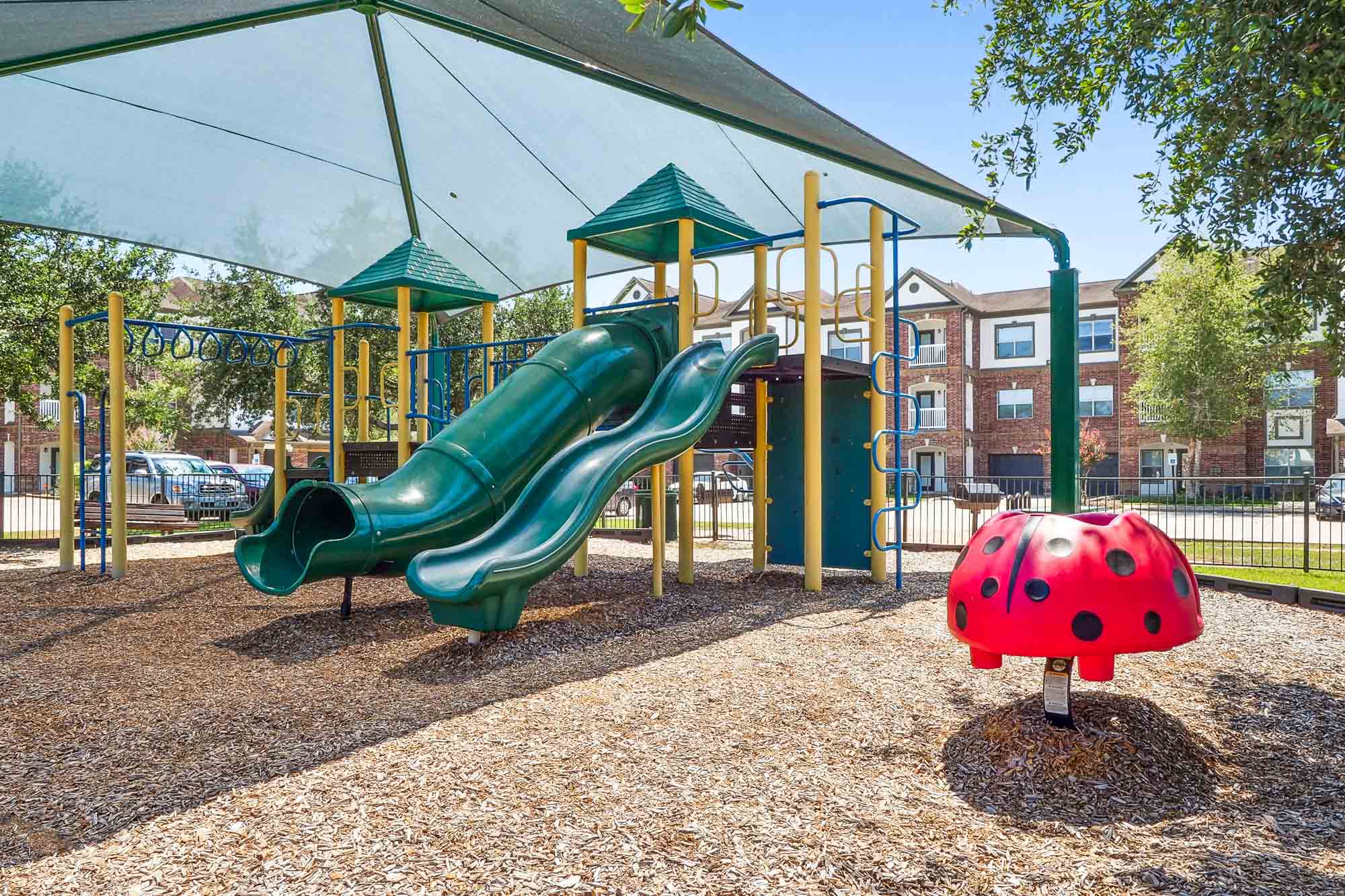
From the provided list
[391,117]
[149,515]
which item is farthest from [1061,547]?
[149,515]

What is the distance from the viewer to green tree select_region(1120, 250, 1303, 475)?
33.6 m

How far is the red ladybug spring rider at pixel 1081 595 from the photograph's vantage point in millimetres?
3732

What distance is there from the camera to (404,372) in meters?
11.3

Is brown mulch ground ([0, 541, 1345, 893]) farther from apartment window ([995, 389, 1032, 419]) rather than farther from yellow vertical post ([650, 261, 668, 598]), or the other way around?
apartment window ([995, 389, 1032, 419])

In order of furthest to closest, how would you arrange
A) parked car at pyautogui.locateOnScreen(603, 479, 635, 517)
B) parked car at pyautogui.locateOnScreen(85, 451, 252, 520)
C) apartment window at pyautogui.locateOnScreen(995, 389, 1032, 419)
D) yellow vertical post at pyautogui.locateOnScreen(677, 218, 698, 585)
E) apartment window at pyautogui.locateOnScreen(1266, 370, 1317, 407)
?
apartment window at pyautogui.locateOnScreen(995, 389, 1032, 419), apartment window at pyautogui.locateOnScreen(1266, 370, 1317, 407), parked car at pyautogui.locateOnScreen(603, 479, 635, 517), parked car at pyautogui.locateOnScreen(85, 451, 252, 520), yellow vertical post at pyautogui.locateOnScreen(677, 218, 698, 585)

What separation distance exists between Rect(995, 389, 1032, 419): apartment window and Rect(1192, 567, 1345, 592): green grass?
1368 inches

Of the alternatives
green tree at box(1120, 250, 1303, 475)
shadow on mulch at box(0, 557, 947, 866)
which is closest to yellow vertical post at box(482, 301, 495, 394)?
shadow on mulch at box(0, 557, 947, 866)

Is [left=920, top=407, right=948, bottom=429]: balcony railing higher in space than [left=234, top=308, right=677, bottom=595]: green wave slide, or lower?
higher

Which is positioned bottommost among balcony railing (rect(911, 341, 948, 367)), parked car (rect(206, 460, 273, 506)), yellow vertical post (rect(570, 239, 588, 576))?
parked car (rect(206, 460, 273, 506))

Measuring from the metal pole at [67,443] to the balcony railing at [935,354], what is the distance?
128 ft

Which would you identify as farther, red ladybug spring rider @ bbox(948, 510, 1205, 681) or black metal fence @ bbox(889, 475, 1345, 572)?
black metal fence @ bbox(889, 475, 1345, 572)

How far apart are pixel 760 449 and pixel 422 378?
243 inches

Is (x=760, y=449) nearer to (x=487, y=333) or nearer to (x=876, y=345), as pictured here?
(x=876, y=345)

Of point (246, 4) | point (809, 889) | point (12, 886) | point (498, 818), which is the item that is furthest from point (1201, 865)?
point (246, 4)
